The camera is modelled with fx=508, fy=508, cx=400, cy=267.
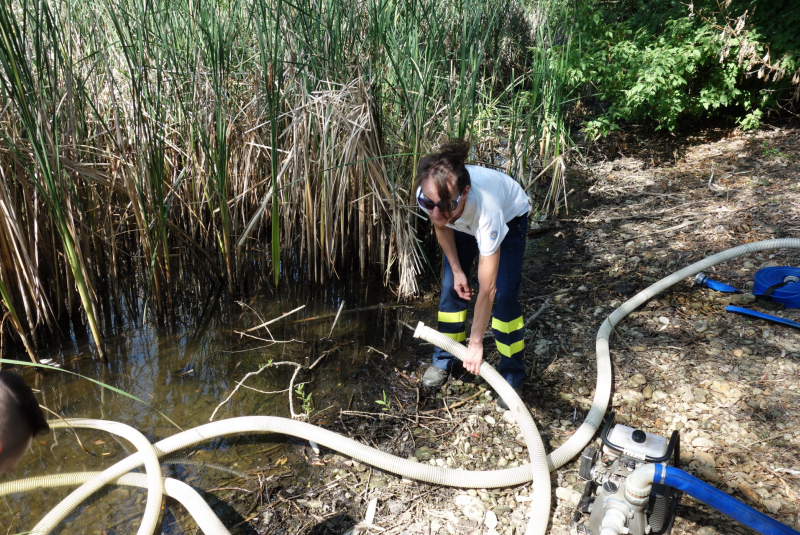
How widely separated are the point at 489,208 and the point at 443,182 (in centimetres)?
26

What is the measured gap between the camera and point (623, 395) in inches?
106

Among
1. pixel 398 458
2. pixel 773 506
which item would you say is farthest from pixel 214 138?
pixel 773 506

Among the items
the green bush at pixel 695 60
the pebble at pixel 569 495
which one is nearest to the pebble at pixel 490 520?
the pebble at pixel 569 495

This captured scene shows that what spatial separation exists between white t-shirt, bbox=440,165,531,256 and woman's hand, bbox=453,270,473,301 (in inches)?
10.2

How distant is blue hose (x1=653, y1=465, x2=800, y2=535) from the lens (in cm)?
165

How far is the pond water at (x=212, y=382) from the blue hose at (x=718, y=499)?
1584 millimetres

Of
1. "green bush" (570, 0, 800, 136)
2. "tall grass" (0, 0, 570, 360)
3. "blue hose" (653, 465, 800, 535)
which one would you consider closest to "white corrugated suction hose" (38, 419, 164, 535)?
"tall grass" (0, 0, 570, 360)

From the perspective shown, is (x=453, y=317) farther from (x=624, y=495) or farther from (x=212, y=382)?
(x=212, y=382)

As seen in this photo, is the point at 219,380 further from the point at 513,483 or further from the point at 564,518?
the point at 564,518

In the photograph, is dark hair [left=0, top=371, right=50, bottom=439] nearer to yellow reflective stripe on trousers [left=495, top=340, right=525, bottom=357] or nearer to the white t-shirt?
the white t-shirt

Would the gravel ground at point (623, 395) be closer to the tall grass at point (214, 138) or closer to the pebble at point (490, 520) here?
the pebble at point (490, 520)

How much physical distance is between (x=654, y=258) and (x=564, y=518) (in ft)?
8.50

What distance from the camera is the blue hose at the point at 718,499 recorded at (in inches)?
64.9

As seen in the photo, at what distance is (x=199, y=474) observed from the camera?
7.91 ft
